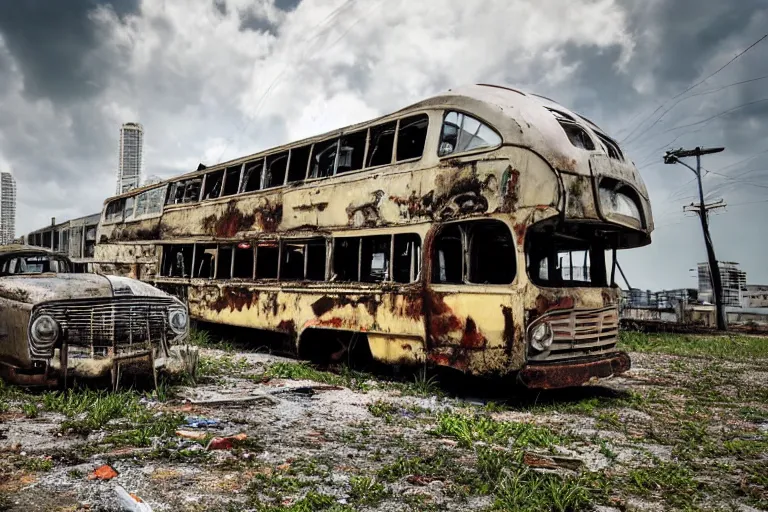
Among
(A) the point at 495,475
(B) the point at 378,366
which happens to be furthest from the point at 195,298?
(A) the point at 495,475

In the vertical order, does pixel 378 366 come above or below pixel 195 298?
below

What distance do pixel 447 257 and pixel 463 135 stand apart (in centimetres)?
161

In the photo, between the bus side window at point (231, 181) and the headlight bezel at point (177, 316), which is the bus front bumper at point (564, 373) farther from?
the bus side window at point (231, 181)

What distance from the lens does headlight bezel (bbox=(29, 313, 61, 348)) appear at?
5361 millimetres

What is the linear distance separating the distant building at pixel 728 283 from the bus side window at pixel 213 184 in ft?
106

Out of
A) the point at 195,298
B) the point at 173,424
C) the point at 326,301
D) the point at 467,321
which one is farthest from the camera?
the point at 195,298

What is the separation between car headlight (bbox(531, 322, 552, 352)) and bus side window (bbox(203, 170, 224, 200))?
25.9ft

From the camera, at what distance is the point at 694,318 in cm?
2353

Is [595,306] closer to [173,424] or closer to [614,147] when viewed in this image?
[614,147]

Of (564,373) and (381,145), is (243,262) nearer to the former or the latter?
(381,145)

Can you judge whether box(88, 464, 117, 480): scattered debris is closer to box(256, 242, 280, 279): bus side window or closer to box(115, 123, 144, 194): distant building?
box(256, 242, 280, 279): bus side window

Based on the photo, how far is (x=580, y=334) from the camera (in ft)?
21.3

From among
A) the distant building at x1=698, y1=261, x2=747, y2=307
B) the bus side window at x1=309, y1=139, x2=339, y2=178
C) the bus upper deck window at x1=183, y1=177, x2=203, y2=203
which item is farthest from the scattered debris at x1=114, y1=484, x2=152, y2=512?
the distant building at x1=698, y1=261, x2=747, y2=307

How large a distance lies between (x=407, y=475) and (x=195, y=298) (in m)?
8.56
